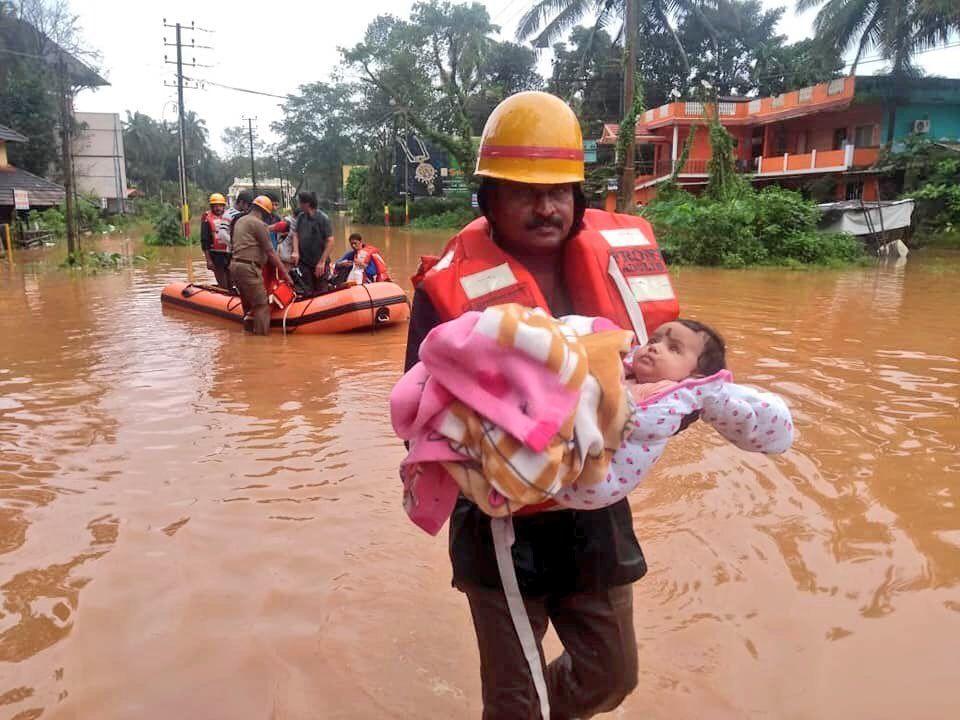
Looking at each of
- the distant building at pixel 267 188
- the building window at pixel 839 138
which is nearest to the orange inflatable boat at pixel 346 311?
the building window at pixel 839 138

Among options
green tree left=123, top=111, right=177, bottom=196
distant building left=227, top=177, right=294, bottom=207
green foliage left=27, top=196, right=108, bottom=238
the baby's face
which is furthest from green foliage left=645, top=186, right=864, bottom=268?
green tree left=123, top=111, right=177, bottom=196

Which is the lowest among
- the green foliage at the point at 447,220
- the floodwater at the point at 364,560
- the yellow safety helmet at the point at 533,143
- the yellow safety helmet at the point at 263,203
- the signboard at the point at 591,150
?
the floodwater at the point at 364,560

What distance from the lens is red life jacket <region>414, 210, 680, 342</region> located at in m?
1.79

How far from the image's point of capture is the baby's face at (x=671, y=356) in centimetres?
173

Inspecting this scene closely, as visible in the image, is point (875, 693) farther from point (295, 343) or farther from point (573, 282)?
point (295, 343)

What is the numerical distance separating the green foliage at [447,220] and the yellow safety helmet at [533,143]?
34392 millimetres

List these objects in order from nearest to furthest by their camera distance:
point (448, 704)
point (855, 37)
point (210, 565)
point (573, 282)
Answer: point (573, 282)
point (448, 704)
point (210, 565)
point (855, 37)

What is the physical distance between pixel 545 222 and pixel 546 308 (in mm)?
206

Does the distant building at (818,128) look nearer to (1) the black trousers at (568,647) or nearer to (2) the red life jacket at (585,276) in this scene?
(2) the red life jacket at (585,276)

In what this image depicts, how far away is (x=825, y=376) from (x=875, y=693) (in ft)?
15.2

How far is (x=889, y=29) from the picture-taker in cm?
2456

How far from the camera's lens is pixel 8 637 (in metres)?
2.92

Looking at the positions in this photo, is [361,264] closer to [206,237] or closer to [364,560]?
[206,237]

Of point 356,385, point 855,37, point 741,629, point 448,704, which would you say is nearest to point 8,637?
point 448,704
